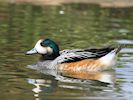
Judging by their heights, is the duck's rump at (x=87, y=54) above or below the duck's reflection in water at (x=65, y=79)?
above

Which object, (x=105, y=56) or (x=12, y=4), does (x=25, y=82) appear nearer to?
(x=105, y=56)

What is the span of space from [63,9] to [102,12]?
5.65 ft

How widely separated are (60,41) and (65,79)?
207 inches

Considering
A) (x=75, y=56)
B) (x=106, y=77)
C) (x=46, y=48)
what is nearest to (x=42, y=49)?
(x=46, y=48)

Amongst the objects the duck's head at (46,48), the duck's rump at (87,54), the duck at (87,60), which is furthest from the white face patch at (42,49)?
the duck's rump at (87,54)

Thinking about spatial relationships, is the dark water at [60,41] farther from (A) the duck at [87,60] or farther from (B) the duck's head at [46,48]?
(B) the duck's head at [46,48]

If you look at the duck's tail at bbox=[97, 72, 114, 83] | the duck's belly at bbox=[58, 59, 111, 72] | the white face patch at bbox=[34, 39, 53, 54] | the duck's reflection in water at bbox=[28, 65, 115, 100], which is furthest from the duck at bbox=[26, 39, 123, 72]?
the white face patch at bbox=[34, 39, 53, 54]

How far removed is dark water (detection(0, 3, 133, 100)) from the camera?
11973 millimetres

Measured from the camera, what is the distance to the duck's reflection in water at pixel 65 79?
12421 mm

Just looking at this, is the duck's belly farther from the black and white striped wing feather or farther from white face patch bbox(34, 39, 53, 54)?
white face patch bbox(34, 39, 53, 54)

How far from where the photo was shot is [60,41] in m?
18.7

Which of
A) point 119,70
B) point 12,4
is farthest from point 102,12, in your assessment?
point 119,70

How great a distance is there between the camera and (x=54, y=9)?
94.2 ft

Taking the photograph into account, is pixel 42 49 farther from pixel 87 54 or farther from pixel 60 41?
pixel 60 41
